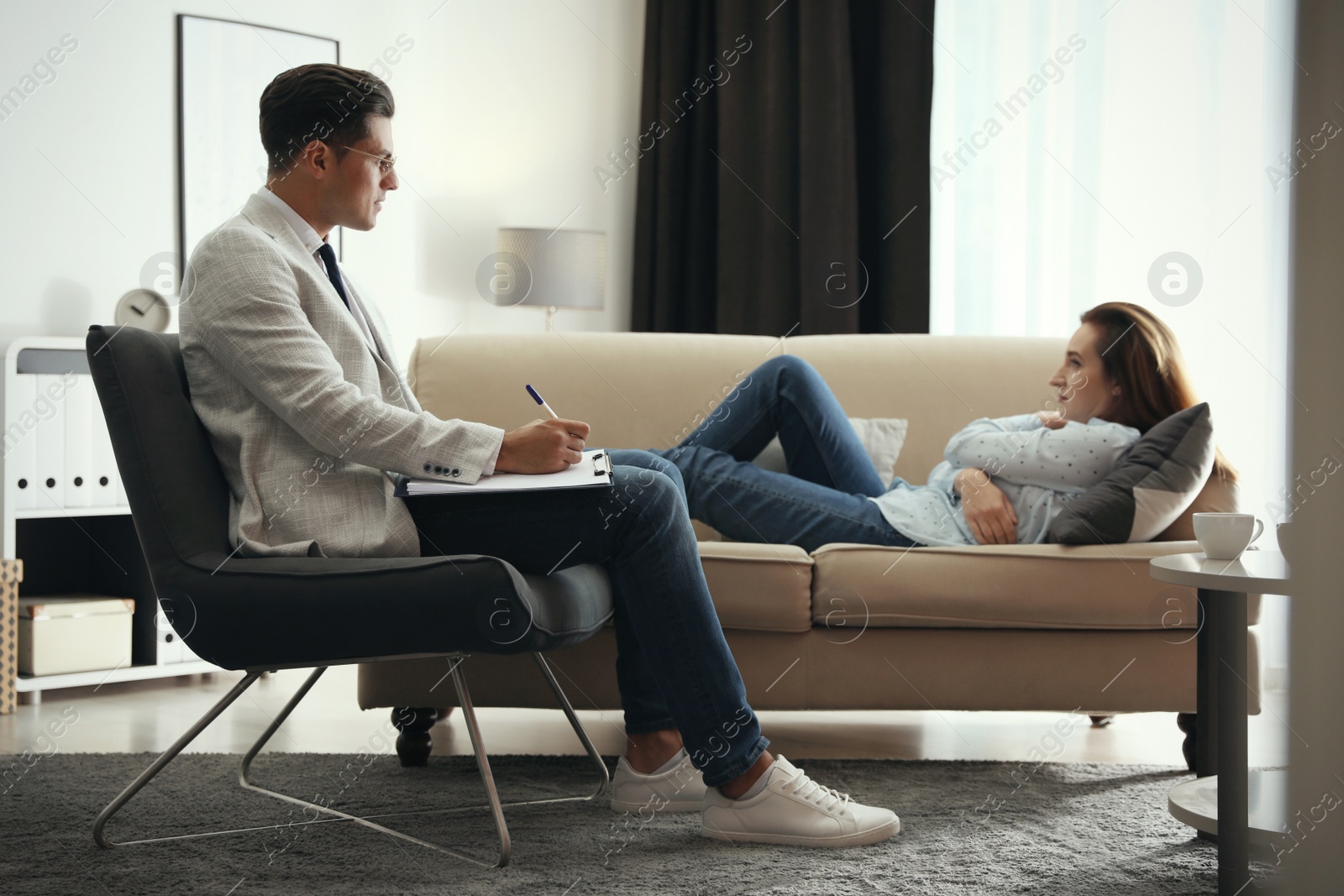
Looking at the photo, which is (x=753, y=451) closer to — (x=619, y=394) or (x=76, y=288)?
(x=619, y=394)

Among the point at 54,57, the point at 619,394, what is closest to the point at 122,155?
the point at 54,57

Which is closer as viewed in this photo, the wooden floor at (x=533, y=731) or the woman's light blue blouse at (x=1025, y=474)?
the woman's light blue blouse at (x=1025, y=474)

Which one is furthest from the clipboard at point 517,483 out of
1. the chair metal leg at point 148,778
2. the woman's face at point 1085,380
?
the woman's face at point 1085,380

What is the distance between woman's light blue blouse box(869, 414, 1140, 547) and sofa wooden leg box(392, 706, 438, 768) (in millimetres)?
895

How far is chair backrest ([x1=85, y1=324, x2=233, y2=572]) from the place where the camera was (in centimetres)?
131

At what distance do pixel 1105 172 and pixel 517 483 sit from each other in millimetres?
2529

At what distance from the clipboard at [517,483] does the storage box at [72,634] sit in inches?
66.6

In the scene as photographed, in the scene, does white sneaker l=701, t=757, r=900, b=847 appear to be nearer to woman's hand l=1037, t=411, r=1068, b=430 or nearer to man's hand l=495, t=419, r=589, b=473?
man's hand l=495, t=419, r=589, b=473

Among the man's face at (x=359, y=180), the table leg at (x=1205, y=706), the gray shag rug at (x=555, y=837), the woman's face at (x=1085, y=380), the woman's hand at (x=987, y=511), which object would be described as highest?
the man's face at (x=359, y=180)

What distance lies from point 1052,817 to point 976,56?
2.68 metres

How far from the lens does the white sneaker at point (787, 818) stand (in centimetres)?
140

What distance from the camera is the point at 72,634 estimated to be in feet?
8.64

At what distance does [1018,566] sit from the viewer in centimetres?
185

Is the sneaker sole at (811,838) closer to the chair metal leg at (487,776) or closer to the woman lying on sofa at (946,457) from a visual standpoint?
the chair metal leg at (487,776)
